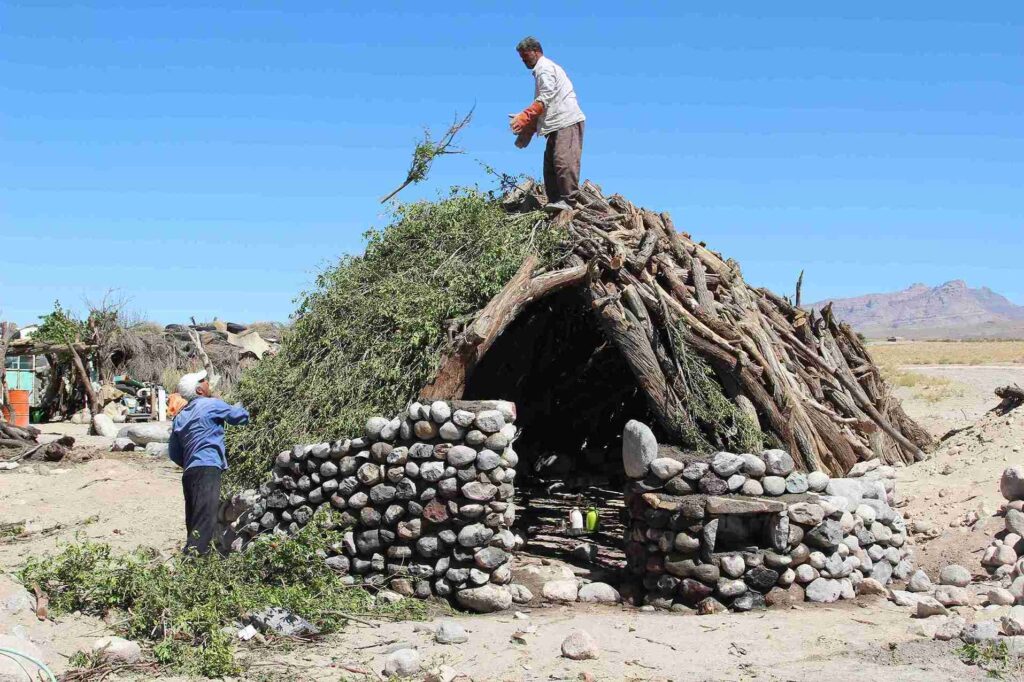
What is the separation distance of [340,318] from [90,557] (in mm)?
3453

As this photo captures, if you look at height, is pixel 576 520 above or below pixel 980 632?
above

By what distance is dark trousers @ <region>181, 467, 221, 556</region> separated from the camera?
8.29 meters

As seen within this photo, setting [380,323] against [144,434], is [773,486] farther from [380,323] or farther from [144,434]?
[144,434]

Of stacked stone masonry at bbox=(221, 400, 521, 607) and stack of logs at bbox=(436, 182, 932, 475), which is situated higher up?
stack of logs at bbox=(436, 182, 932, 475)

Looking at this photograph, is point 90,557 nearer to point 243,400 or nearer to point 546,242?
point 243,400

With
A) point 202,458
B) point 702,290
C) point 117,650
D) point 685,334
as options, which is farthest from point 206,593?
point 702,290

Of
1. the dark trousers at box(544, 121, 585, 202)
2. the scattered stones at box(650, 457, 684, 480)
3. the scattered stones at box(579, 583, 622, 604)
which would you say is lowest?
the scattered stones at box(579, 583, 622, 604)

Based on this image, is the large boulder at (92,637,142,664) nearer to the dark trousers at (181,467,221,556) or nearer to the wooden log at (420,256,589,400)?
the dark trousers at (181,467,221,556)

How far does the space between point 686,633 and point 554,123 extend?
5330 mm

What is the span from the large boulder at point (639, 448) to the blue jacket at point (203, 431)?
10.7 feet

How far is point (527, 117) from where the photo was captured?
10375mm

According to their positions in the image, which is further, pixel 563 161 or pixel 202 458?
pixel 563 161

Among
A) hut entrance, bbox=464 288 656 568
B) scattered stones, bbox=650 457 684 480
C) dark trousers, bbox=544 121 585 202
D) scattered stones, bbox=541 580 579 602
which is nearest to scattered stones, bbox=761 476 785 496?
scattered stones, bbox=650 457 684 480

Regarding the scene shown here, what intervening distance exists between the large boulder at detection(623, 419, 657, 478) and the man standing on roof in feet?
9.25
